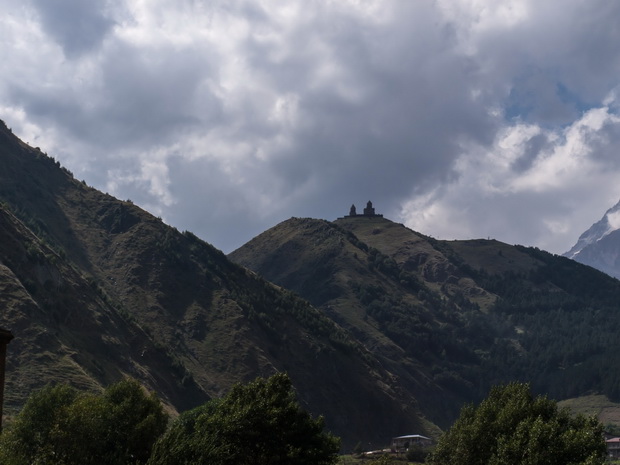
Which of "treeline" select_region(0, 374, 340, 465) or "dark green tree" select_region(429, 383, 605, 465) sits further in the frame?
"dark green tree" select_region(429, 383, 605, 465)

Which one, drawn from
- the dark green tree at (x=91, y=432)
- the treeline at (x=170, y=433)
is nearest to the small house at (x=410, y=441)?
the treeline at (x=170, y=433)

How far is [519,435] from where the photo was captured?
177 ft

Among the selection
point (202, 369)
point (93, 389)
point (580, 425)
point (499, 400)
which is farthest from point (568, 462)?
point (202, 369)

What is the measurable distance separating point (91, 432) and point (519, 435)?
3093cm

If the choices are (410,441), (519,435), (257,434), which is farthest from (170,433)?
(410,441)

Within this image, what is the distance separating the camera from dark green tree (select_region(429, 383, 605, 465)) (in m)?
51.8

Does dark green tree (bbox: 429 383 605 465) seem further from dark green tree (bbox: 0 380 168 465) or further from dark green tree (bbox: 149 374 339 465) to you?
dark green tree (bbox: 0 380 168 465)

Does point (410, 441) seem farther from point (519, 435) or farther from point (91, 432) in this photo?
point (519, 435)

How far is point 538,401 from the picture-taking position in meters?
61.6

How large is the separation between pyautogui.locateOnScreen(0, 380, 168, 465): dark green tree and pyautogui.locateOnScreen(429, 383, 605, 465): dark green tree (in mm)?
24264

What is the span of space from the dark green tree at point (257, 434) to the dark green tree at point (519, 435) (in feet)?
40.6

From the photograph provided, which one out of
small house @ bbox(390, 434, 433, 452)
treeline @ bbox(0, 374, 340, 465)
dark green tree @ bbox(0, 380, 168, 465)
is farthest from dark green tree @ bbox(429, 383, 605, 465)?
small house @ bbox(390, 434, 433, 452)

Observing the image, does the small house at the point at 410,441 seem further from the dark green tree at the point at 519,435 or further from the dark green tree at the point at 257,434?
the dark green tree at the point at 257,434

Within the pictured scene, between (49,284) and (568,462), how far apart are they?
125m
